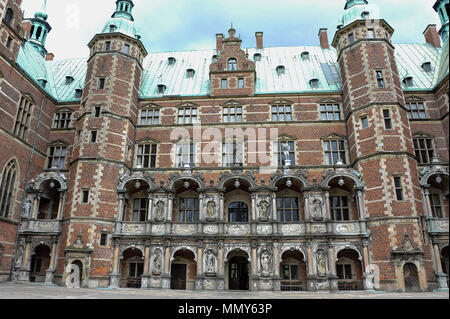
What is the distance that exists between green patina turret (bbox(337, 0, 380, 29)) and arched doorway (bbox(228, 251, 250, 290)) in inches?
771

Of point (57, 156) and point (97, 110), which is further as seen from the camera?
point (57, 156)

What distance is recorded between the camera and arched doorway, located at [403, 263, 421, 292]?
18500 millimetres

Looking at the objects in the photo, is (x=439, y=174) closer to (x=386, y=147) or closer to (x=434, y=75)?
(x=386, y=147)

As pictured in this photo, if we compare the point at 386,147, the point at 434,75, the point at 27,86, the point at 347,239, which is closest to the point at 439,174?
Answer: the point at 386,147

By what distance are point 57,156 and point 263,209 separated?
16359 millimetres

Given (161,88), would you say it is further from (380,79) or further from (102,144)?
(380,79)

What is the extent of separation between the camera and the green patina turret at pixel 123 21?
26.5m

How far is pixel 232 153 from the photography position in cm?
2441

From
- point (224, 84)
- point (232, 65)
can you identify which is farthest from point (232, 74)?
point (224, 84)

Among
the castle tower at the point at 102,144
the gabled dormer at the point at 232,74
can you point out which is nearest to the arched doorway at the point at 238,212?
the castle tower at the point at 102,144

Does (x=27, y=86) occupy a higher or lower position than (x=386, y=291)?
higher

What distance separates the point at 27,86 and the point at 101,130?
654 cm

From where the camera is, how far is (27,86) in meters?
23.9

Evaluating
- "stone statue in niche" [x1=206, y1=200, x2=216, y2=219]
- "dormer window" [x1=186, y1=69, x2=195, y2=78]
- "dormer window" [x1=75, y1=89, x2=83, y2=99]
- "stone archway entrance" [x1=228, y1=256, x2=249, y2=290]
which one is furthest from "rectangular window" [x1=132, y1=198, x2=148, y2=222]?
"dormer window" [x1=186, y1=69, x2=195, y2=78]
